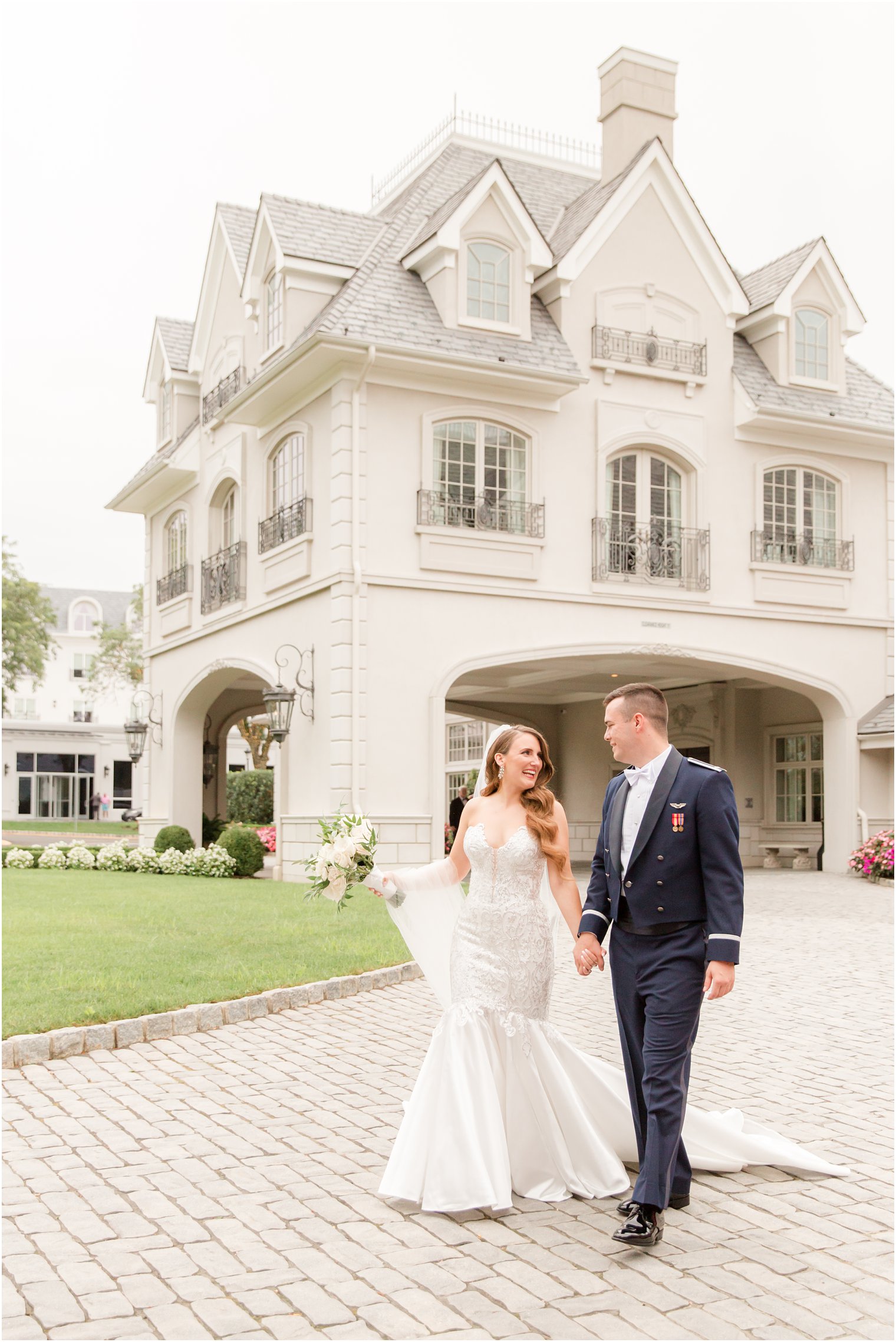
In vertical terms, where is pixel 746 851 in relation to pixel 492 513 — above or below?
below

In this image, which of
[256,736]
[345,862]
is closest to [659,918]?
[345,862]

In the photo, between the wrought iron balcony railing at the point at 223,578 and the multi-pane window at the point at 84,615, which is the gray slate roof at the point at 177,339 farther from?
the multi-pane window at the point at 84,615

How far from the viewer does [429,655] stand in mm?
19906

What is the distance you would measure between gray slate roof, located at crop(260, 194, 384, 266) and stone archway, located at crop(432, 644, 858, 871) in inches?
287

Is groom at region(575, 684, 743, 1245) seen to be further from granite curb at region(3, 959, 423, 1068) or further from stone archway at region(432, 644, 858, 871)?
stone archway at region(432, 644, 858, 871)

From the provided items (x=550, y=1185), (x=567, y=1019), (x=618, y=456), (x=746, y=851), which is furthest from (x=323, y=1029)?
(x=746, y=851)

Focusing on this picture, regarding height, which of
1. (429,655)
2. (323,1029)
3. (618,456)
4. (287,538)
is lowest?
(323,1029)

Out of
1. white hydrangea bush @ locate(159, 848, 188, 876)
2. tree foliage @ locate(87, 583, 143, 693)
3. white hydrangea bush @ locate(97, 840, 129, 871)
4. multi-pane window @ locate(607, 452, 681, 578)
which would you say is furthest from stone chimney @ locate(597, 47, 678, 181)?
tree foliage @ locate(87, 583, 143, 693)

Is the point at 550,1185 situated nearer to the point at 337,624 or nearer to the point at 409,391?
Result: the point at 337,624

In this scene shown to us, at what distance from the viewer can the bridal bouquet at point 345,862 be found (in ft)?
19.7

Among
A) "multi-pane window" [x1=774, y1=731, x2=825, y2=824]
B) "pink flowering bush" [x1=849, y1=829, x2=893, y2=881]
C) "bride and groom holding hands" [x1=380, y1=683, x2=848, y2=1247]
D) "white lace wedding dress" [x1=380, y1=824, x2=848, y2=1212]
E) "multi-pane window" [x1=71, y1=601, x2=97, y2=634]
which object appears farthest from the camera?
"multi-pane window" [x1=71, y1=601, x2=97, y2=634]

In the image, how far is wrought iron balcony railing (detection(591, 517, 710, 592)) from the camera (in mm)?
21359

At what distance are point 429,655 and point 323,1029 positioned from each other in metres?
11.1

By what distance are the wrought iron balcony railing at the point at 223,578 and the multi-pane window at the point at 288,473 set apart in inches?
55.0
